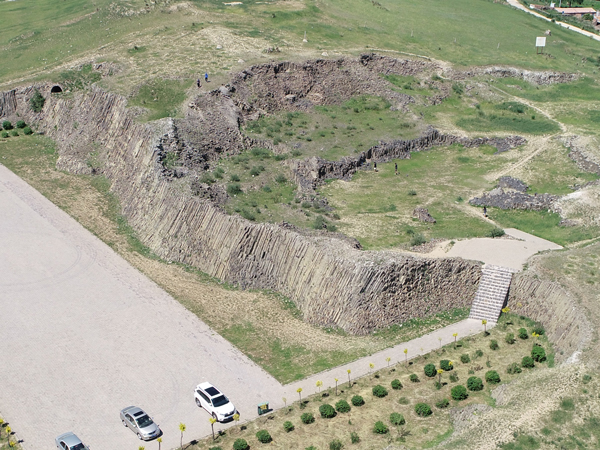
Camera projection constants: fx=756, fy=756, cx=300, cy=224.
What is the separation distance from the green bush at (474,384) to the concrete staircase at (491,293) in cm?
867

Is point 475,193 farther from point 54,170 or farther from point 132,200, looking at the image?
point 54,170

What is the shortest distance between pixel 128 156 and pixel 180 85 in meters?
14.4

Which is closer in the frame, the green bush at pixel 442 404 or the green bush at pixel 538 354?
the green bush at pixel 442 404

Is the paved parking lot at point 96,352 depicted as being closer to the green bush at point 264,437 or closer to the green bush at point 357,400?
the green bush at point 264,437

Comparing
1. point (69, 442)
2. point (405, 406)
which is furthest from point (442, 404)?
point (69, 442)

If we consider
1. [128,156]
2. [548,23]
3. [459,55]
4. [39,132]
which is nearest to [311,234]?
[128,156]

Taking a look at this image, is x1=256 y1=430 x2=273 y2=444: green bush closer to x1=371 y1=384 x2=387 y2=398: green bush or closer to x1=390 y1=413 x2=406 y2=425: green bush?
x1=390 y1=413 x2=406 y2=425: green bush

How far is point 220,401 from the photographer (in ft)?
159

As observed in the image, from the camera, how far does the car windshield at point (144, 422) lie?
4662 centimetres

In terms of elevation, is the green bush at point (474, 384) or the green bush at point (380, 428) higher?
the green bush at point (474, 384)

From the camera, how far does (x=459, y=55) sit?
114250mm

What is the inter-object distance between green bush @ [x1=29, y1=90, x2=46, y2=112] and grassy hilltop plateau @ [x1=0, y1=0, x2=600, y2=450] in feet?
1.67

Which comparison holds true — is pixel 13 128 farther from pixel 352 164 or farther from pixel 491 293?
pixel 491 293

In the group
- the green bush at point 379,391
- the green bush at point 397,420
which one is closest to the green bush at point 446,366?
the green bush at point 379,391
